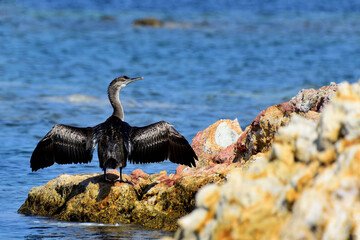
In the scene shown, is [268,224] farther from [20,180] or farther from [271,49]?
[271,49]

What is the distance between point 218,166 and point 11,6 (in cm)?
3342

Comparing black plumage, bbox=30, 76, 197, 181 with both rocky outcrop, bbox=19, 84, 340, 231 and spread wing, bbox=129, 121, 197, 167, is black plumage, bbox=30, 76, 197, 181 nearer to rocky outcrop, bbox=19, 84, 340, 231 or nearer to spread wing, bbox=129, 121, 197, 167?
spread wing, bbox=129, 121, 197, 167

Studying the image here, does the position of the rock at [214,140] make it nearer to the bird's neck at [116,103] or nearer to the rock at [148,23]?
the bird's neck at [116,103]

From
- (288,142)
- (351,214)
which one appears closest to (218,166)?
(288,142)

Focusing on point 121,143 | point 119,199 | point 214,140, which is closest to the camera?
point 119,199

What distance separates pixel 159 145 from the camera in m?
7.76

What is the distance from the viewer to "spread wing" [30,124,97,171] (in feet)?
25.3

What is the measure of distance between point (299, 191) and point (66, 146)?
4719 mm

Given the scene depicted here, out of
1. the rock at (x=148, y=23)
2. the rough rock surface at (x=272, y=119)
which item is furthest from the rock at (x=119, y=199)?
the rock at (x=148, y=23)

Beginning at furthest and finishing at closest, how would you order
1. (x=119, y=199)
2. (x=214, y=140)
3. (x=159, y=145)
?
(x=214, y=140), (x=159, y=145), (x=119, y=199)

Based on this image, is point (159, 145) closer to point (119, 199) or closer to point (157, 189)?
point (157, 189)

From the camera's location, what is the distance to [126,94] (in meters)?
17.0

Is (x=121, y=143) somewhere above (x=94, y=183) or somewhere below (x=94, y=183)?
above

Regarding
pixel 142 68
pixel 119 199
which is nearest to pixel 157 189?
pixel 119 199
